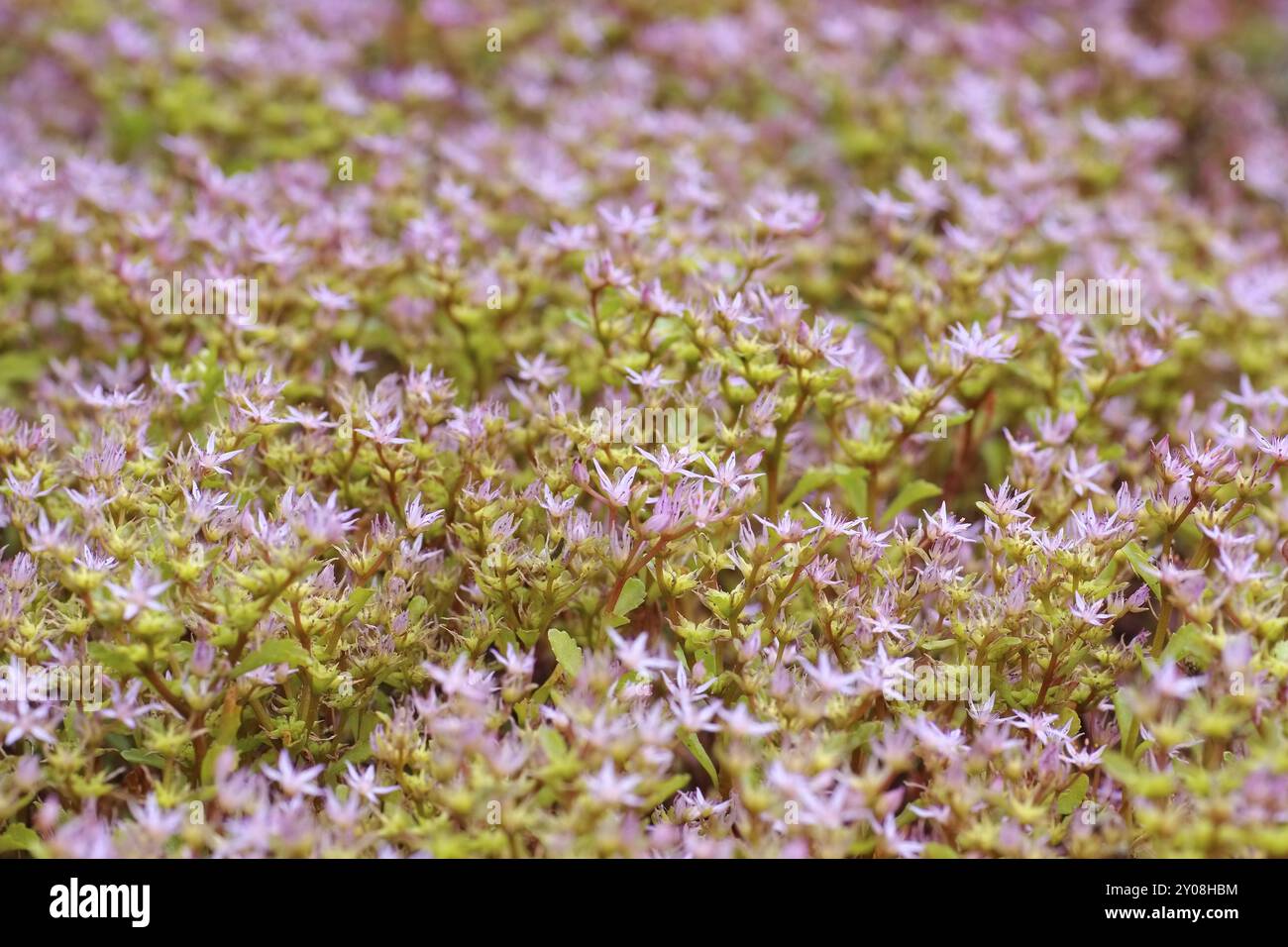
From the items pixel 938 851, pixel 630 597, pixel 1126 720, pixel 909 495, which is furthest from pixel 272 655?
pixel 1126 720

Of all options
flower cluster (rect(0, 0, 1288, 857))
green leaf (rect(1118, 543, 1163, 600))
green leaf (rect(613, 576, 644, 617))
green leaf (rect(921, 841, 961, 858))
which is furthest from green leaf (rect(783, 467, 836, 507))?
green leaf (rect(921, 841, 961, 858))

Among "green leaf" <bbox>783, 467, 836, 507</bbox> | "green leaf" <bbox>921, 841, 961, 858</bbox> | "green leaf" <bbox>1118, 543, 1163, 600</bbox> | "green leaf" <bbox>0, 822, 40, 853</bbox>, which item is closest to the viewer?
"green leaf" <bbox>921, 841, 961, 858</bbox>

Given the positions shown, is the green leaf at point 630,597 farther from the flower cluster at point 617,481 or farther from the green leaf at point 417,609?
the green leaf at point 417,609

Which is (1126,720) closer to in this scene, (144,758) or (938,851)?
(938,851)

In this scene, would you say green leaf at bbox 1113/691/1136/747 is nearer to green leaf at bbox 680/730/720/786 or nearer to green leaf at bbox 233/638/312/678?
green leaf at bbox 680/730/720/786

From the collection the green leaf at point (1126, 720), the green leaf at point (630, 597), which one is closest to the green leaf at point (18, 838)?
the green leaf at point (630, 597)

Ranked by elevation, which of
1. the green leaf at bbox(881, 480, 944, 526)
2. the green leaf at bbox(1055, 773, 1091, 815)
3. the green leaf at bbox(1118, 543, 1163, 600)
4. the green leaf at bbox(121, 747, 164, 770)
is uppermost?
the green leaf at bbox(881, 480, 944, 526)

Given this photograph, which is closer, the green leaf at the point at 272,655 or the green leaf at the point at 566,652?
the green leaf at the point at 272,655
